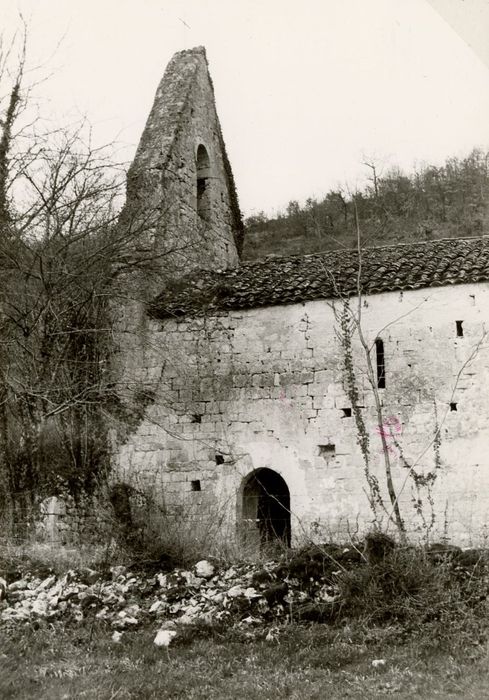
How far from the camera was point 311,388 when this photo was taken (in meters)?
11.5

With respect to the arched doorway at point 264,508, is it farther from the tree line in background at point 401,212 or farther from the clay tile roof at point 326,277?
the tree line in background at point 401,212

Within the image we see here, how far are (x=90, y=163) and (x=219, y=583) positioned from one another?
647 centimetres

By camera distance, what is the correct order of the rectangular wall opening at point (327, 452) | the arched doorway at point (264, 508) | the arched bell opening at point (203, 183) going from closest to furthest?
the rectangular wall opening at point (327, 452)
the arched doorway at point (264, 508)
the arched bell opening at point (203, 183)

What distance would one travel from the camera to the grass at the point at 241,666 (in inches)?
231

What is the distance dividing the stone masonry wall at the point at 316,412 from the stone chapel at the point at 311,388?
0.06 feet


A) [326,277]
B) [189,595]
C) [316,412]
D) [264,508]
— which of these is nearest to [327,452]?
[316,412]

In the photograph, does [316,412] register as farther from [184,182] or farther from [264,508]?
[184,182]

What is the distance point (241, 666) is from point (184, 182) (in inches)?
386

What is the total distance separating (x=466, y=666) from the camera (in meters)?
Answer: 6.19

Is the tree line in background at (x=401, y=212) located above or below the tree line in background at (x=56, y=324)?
above

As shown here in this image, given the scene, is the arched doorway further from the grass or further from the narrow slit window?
the grass

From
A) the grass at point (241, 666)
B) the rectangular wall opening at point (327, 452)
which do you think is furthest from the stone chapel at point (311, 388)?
the grass at point (241, 666)

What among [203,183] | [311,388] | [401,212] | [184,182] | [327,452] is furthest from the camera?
[401,212]

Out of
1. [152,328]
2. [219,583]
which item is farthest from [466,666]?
[152,328]
